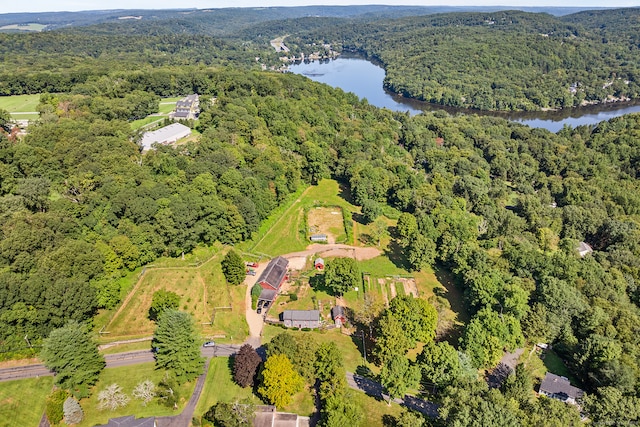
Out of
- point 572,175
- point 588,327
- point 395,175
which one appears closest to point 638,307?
point 588,327

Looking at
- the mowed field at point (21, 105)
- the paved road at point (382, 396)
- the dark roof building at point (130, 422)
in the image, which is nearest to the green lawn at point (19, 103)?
the mowed field at point (21, 105)

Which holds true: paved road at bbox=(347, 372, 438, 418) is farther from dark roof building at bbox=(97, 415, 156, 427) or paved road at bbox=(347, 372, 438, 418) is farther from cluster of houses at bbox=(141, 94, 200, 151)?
cluster of houses at bbox=(141, 94, 200, 151)

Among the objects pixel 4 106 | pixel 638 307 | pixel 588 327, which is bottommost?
pixel 638 307

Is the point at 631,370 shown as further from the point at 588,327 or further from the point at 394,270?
the point at 394,270

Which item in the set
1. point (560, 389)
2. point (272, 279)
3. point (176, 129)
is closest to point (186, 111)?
point (176, 129)

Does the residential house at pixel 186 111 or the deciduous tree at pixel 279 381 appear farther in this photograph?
the residential house at pixel 186 111

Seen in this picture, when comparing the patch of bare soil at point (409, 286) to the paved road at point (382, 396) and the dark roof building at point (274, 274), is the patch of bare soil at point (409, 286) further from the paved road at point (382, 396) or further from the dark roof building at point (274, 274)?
the paved road at point (382, 396)
